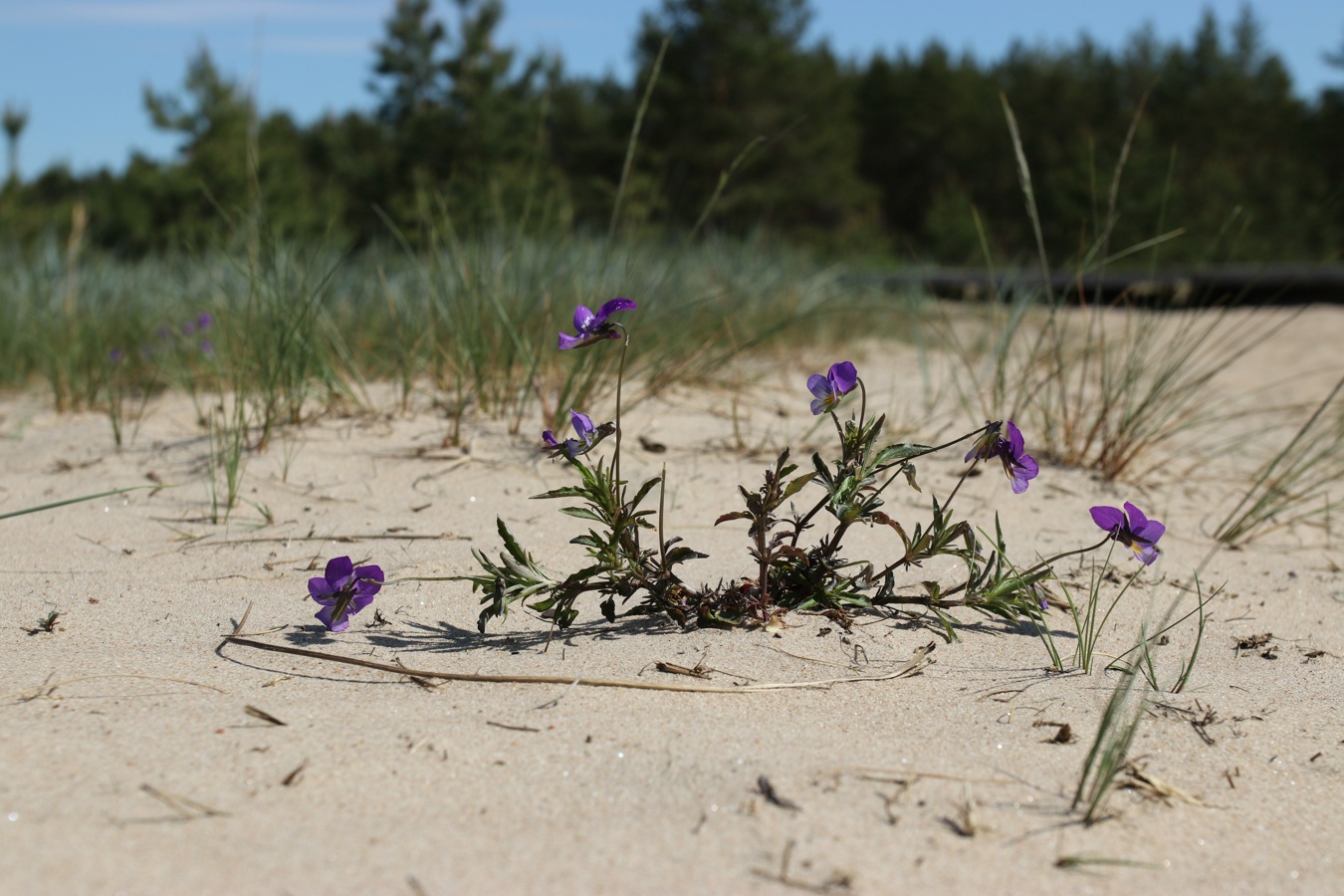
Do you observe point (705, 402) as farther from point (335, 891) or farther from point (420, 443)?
point (335, 891)

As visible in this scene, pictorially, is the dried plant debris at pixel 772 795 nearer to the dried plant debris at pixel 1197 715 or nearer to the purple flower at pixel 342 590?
the dried plant debris at pixel 1197 715

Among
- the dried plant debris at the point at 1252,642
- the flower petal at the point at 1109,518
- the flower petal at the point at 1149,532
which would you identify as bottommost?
the dried plant debris at the point at 1252,642

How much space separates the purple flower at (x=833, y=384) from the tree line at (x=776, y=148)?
230 centimetres

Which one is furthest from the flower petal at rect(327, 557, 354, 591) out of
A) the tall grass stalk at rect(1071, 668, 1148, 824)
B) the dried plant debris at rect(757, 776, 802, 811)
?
the tall grass stalk at rect(1071, 668, 1148, 824)

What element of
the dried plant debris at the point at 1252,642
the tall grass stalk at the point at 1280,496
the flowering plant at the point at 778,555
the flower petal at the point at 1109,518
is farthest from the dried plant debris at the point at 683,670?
the tall grass stalk at the point at 1280,496

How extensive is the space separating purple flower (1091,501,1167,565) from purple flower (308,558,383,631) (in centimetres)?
104

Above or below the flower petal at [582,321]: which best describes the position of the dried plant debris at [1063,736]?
below

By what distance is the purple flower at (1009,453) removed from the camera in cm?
147

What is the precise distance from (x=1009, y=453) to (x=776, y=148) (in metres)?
18.3

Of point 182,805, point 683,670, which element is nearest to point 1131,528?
point 683,670

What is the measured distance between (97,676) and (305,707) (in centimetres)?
31

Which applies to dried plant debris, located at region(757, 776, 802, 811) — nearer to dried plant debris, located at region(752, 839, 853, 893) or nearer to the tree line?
dried plant debris, located at region(752, 839, 853, 893)

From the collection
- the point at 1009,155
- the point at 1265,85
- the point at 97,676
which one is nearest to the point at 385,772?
the point at 97,676

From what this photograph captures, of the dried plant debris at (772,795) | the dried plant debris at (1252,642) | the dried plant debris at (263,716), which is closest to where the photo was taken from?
the dried plant debris at (772,795)
